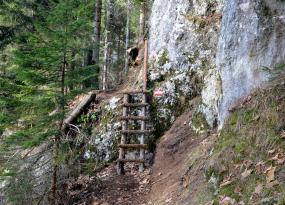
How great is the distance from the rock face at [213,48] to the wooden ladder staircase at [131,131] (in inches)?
25.3

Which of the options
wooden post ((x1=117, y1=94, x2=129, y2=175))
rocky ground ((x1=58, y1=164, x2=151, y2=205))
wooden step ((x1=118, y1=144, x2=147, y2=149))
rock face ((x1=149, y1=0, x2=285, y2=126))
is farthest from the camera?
wooden step ((x1=118, y1=144, x2=147, y2=149))

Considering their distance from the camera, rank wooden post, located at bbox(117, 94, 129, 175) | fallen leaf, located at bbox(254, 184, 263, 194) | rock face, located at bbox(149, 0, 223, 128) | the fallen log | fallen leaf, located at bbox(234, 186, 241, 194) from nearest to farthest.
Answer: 1. fallen leaf, located at bbox(254, 184, 263, 194)
2. fallen leaf, located at bbox(234, 186, 241, 194)
3. wooden post, located at bbox(117, 94, 129, 175)
4. rock face, located at bbox(149, 0, 223, 128)
5. the fallen log

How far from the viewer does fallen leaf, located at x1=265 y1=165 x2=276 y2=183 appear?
178 inches

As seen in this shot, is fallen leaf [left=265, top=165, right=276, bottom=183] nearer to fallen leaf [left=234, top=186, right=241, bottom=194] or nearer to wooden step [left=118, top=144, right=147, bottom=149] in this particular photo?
fallen leaf [left=234, top=186, right=241, bottom=194]

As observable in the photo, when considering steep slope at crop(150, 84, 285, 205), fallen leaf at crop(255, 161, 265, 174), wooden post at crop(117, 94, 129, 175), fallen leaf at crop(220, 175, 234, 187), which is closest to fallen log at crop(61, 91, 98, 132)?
wooden post at crop(117, 94, 129, 175)

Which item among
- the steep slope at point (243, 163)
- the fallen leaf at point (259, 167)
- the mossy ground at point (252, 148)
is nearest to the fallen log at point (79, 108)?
the steep slope at point (243, 163)

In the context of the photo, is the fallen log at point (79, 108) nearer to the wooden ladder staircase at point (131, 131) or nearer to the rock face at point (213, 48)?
the wooden ladder staircase at point (131, 131)

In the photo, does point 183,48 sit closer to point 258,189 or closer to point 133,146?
point 133,146

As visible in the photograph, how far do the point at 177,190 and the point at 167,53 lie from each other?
5.20 m

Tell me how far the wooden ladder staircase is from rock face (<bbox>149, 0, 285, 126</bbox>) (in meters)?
0.64

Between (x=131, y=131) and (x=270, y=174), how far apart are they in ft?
18.4

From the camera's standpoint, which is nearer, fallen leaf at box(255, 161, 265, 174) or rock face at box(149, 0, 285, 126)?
fallen leaf at box(255, 161, 265, 174)

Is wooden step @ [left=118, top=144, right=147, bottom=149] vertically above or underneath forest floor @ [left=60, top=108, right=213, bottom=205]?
above

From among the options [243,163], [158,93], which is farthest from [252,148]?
[158,93]
